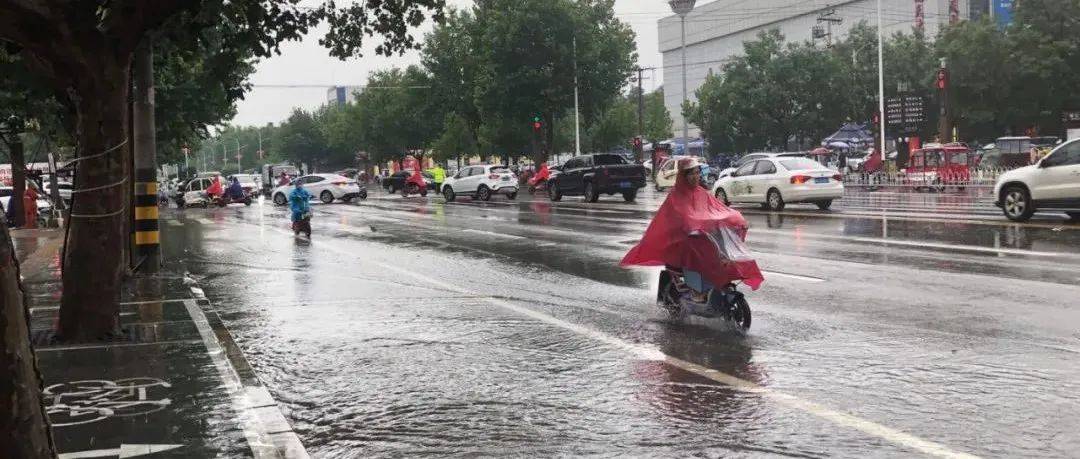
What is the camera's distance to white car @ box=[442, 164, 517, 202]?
43656mm

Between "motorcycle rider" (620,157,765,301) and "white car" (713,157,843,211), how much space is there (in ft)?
56.2

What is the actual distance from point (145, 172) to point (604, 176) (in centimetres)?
2260

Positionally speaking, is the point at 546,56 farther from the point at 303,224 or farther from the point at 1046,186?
the point at 1046,186

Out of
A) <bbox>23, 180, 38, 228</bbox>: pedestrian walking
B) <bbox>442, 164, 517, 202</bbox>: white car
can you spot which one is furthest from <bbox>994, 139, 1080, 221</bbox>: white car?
<bbox>23, 180, 38, 228</bbox>: pedestrian walking

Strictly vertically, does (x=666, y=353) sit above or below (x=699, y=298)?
below

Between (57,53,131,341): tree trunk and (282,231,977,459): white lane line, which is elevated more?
(57,53,131,341): tree trunk

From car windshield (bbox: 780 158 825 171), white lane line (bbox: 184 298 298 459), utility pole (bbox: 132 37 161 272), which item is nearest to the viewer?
white lane line (bbox: 184 298 298 459)

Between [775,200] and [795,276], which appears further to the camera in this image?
[775,200]

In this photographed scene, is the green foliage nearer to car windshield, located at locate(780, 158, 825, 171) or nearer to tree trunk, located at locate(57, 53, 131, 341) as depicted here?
car windshield, located at locate(780, 158, 825, 171)

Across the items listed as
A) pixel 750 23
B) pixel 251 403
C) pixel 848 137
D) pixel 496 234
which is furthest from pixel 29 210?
pixel 750 23

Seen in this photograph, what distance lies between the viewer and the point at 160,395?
657cm

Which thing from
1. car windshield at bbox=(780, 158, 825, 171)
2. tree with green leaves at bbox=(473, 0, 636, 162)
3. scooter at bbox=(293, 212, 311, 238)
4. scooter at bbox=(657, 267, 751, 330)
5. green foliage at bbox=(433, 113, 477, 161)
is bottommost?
scooter at bbox=(657, 267, 751, 330)

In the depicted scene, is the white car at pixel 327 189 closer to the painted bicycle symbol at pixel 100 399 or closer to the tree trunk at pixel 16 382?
the painted bicycle symbol at pixel 100 399

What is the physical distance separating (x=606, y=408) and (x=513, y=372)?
1.28 metres
